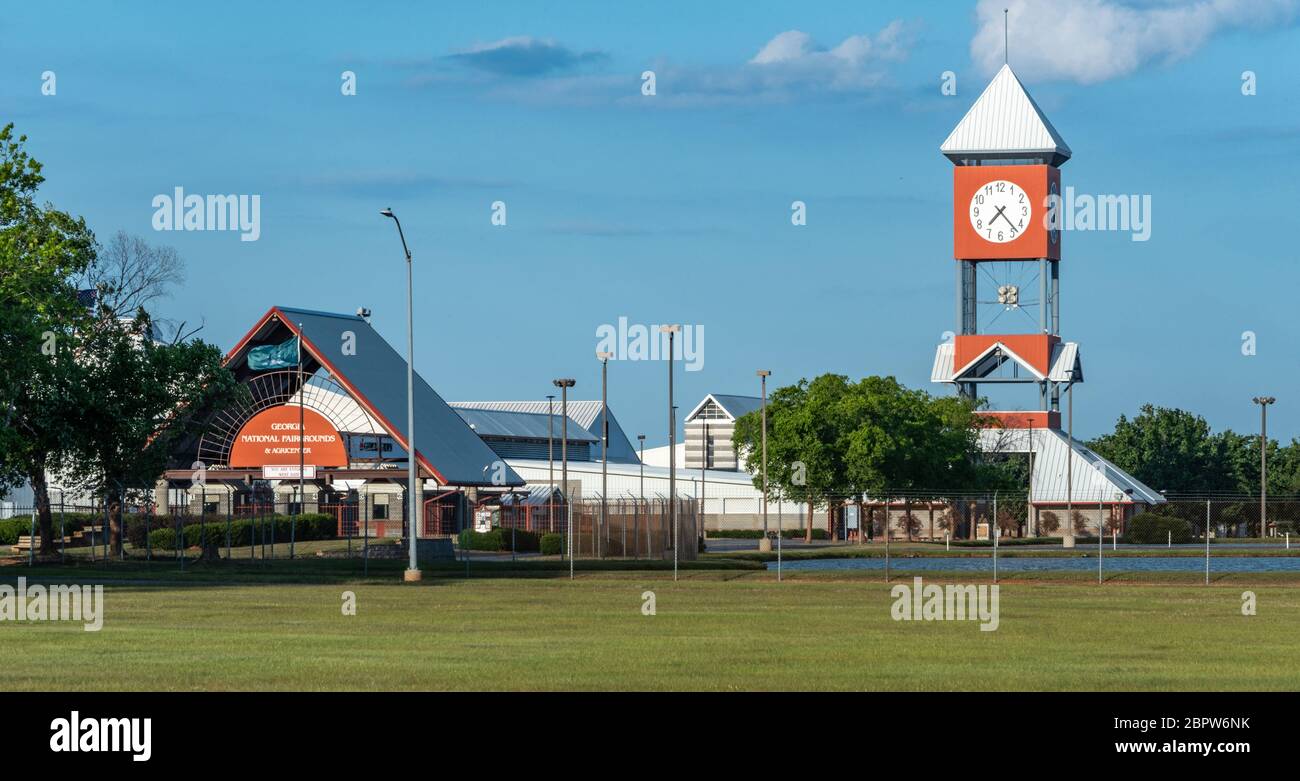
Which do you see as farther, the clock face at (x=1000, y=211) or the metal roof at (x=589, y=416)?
the metal roof at (x=589, y=416)

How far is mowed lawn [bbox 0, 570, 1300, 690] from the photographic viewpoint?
805 inches

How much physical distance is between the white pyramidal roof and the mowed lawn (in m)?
95.8

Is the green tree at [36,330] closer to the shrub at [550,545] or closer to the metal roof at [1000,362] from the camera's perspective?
the shrub at [550,545]

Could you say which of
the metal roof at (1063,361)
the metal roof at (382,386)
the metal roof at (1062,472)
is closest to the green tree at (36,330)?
the metal roof at (382,386)

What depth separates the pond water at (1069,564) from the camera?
185ft

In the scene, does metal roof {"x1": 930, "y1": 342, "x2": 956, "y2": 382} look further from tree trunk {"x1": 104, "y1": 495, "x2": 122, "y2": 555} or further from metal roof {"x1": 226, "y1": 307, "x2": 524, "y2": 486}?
tree trunk {"x1": 104, "y1": 495, "x2": 122, "y2": 555}

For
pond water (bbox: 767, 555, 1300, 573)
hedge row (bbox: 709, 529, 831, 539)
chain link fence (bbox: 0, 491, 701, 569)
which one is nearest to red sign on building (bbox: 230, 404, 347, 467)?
chain link fence (bbox: 0, 491, 701, 569)

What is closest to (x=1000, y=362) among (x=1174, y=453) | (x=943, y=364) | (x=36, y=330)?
(x=943, y=364)

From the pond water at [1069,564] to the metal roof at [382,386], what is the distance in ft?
87.2

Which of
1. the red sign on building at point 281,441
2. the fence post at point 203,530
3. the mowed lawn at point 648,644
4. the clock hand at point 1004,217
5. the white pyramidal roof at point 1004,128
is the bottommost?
the fence post at point 203,530

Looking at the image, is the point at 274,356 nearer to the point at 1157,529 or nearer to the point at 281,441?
the point at 281,441

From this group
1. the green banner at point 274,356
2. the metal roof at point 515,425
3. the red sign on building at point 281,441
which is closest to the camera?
the green banner at point 274,356

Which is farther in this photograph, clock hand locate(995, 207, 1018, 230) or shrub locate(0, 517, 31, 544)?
clock hand locate(995, 207, 1018, 230)
